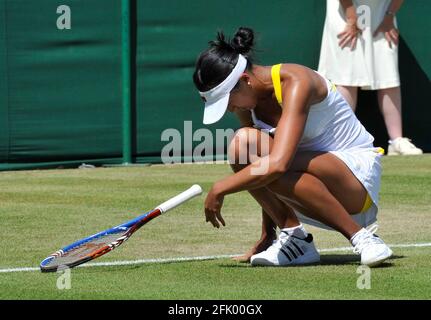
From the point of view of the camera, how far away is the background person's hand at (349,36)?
496 inches

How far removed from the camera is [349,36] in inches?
498

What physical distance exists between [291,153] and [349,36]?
6588 mm

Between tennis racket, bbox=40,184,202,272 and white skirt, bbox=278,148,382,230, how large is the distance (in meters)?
0.77

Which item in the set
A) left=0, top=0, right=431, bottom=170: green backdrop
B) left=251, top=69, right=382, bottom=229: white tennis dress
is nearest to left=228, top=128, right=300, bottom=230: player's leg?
left=251, top=69, right=382, bottom=229: white tennis dress

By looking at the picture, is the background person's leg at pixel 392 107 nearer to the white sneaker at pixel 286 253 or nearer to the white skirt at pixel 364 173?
the white skirt at pixel 364 173

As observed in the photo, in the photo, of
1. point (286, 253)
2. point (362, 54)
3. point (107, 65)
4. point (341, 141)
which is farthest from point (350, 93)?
point (286, 253)

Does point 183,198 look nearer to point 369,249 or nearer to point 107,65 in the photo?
point 369,249

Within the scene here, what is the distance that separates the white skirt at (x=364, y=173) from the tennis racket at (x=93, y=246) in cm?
77

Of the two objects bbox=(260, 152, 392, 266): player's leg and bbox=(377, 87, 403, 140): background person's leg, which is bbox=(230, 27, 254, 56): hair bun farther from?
bbox=(377, 87, 403, 140): background person's leg

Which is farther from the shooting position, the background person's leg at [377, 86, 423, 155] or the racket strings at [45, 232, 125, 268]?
the background person's leg at [377, 86, 423, 155]

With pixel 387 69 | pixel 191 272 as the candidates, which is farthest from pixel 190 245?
pixel 387 69

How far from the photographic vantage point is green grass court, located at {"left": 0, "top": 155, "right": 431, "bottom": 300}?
19.6 feet
